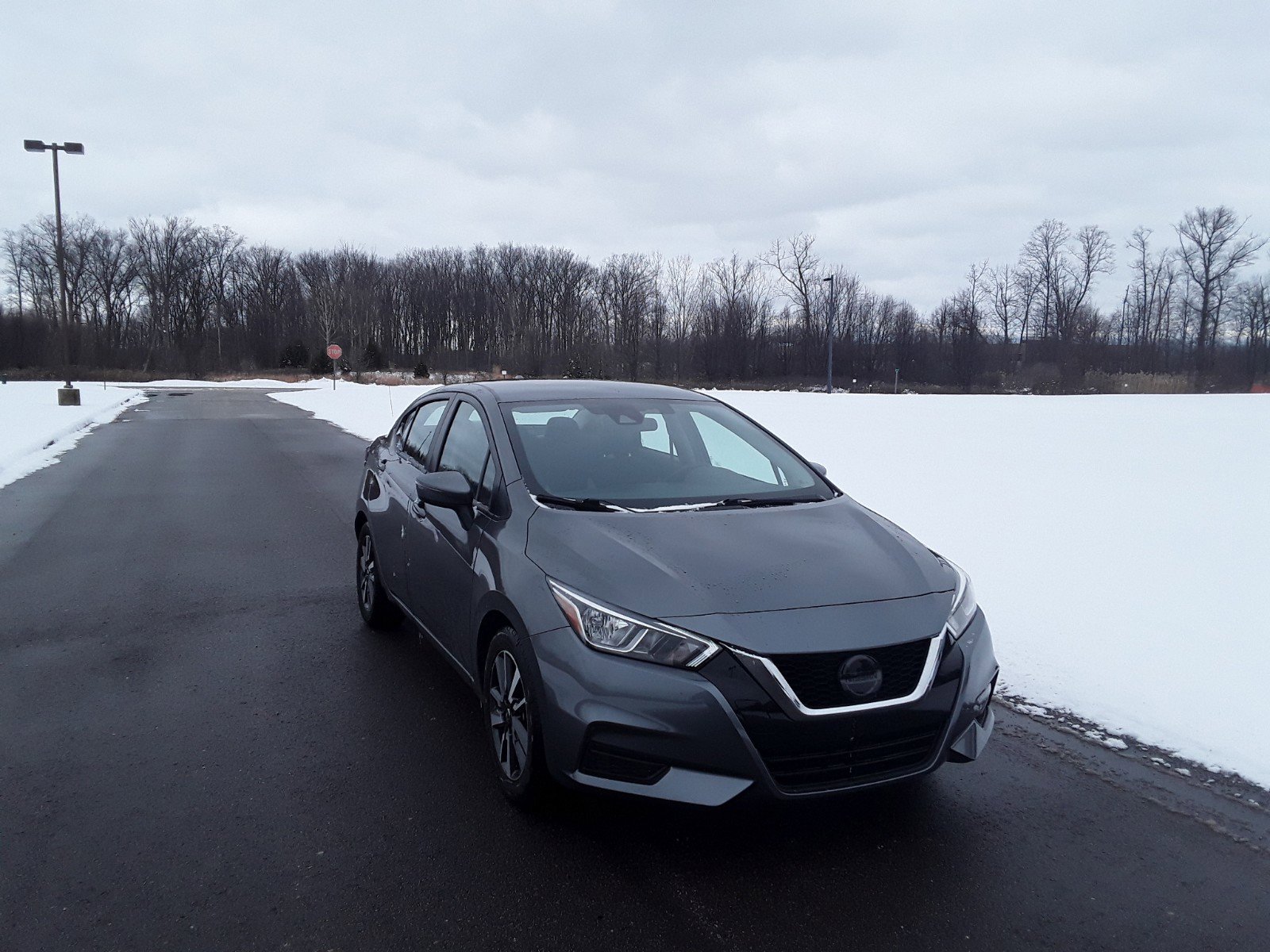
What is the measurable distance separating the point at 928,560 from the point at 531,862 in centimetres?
191

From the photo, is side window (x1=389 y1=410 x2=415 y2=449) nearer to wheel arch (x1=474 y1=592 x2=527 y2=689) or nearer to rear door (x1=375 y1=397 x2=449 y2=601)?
rear door (x1=375 y1=397 x2=449 y2=601)

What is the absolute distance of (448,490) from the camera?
3.78m

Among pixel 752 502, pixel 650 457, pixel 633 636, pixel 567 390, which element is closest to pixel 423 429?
pixel 567 390

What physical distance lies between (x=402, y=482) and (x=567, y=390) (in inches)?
43.7

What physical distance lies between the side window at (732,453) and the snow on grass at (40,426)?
11441 mm

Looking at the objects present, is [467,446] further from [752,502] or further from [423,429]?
[752,502]

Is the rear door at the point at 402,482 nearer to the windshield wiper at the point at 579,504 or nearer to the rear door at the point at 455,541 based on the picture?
the rear door at the point at 455,541

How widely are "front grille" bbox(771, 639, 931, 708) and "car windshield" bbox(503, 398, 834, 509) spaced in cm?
120

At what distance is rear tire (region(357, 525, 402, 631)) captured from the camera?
538 centimetres

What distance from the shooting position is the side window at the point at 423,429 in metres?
4.93

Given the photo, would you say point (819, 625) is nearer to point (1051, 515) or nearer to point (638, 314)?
point (1051, 515)

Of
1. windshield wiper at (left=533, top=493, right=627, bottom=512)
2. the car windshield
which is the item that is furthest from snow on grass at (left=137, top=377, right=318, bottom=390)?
windshield wiper at (left=533, top=493, right=627, bottom=512)

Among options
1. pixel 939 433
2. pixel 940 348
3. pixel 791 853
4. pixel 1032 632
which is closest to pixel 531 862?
pixel 791 853

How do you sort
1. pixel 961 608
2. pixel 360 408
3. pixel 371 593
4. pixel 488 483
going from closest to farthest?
pixel 961 608 < pixel 488 483 < pixel 371 593 < pixel 360 408
